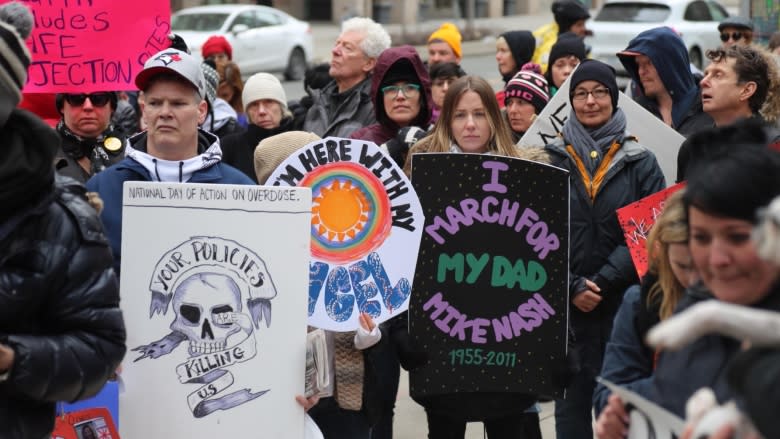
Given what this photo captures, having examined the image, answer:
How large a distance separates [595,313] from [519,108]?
1913 millimetres

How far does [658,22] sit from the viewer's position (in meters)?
22.4

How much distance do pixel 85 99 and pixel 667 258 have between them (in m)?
3.31

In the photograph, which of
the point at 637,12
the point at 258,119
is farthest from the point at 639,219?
the point at 637,12

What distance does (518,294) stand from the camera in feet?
14.9

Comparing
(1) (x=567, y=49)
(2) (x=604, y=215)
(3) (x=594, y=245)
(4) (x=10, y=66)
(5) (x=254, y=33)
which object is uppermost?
(4) (x=10, y=66)

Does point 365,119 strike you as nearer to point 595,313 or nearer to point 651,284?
point 595,313

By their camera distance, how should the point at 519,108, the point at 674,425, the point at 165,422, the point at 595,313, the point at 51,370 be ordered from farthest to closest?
1. the point at 519,108
2. the point at 595,313
3. the point at 165,422
4. the point at 51,370
5. the point at 674,425

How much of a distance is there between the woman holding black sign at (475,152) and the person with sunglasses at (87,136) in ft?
4.57

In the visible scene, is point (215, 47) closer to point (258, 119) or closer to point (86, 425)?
point (258, 119)

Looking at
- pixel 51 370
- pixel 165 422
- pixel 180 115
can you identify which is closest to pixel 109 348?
pixel 51 370

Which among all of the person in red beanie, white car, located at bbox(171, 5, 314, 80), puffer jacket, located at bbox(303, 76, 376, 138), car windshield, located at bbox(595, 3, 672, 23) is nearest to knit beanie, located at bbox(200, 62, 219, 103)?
puffer jacket, located at bbox(303, 76, 376, 138)

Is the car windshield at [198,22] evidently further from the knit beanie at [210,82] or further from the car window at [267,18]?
the knit beanie at [210,82]

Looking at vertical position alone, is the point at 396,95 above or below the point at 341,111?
above

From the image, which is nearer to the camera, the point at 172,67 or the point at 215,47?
the point at 172,67
